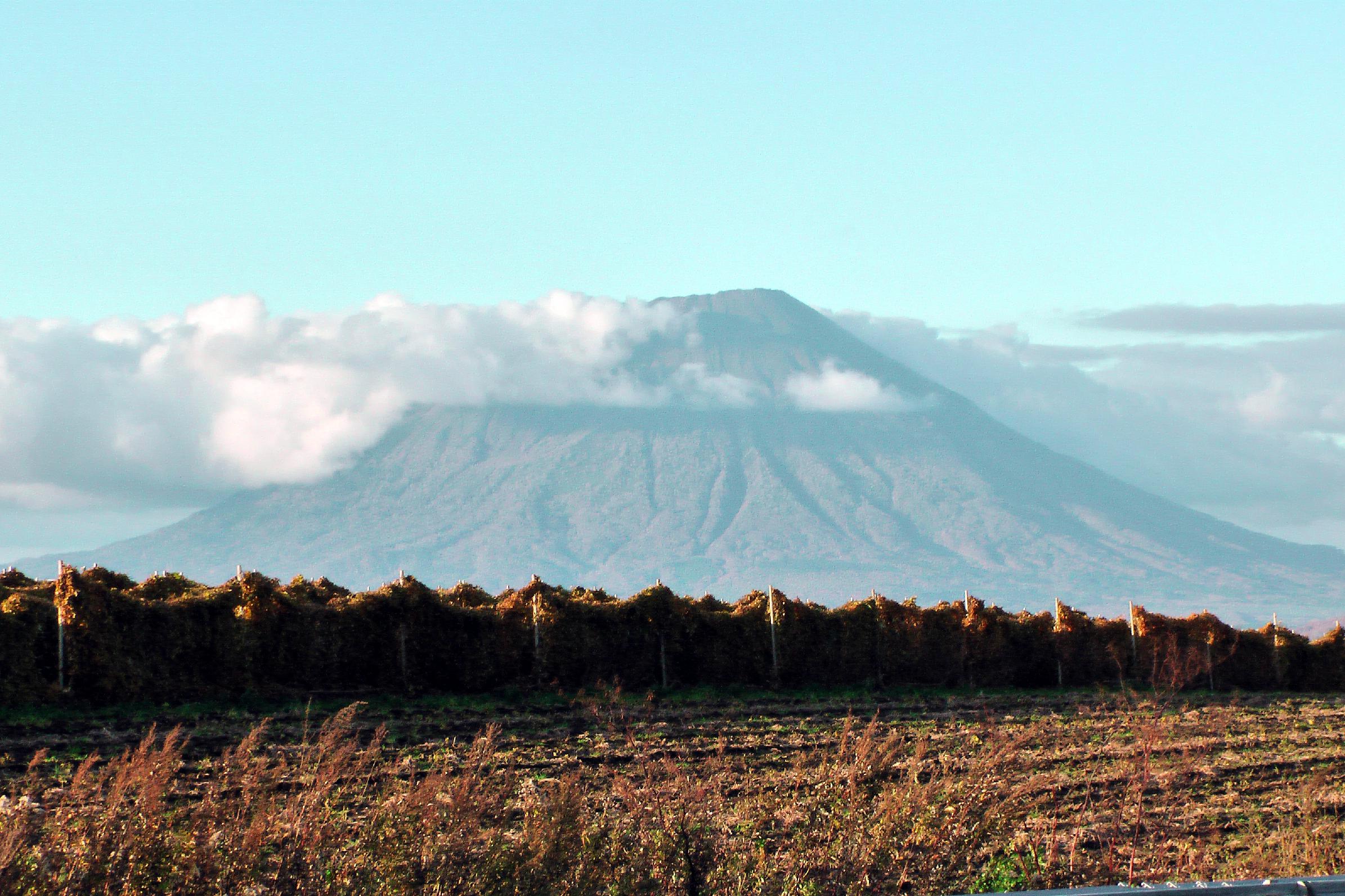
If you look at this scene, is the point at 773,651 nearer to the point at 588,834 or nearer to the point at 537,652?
the point at 537,652

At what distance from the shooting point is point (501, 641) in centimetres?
2877

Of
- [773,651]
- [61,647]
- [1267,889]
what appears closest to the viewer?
[1267,889]

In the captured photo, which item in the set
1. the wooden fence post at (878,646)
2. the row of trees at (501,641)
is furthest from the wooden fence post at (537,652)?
the wooden fence post at (878,646)

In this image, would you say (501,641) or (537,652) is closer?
(501,641)

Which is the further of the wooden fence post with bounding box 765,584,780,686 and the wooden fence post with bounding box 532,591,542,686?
the wooden fence post with bounding box 765,584,780,686

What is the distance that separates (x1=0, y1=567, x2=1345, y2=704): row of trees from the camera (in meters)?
24.1

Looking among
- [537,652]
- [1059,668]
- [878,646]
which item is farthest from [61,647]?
[1059,668]

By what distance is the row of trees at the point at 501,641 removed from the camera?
24141 mm

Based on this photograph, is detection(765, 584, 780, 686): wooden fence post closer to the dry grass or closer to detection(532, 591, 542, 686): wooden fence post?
detection(532, 591, 542, 686): wooden fence post

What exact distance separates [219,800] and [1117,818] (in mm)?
5954

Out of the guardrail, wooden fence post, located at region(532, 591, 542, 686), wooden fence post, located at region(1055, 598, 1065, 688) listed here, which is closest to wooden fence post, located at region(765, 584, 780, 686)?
wooden fence post, located at region(532, 591, 542, 686)

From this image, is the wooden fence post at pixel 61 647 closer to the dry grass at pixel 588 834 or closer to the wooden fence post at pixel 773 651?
the dry grass at pixel 588 834

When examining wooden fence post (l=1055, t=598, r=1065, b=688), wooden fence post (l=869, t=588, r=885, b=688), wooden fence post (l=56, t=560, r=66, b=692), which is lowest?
wooden fence post (l=1055, t=598, r=1065, b=688)

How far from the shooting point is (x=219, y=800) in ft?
25.2
